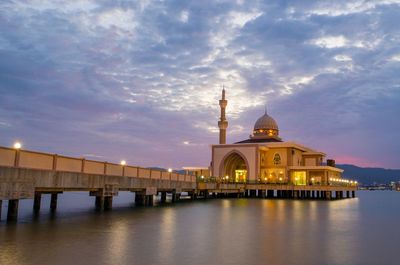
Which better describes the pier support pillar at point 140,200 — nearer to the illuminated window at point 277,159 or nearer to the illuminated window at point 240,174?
the illuminated window at point 277,159

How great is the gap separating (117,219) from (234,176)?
69186 millimetres

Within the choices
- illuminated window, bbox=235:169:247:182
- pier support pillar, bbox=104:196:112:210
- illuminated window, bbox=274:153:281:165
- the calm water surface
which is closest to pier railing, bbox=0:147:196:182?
pier support pillar, bbox=104:196:112:210

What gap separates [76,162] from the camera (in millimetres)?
31828

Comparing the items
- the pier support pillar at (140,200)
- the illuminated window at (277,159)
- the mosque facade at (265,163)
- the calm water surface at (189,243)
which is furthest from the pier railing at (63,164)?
the illuminated window at (277,159)

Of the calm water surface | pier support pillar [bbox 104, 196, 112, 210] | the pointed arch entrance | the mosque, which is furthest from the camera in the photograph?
the pointed arch entrance

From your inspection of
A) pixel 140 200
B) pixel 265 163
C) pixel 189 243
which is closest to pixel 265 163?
pixel 265 163

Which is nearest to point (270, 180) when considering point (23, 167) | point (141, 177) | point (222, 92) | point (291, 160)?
point (291, 160)

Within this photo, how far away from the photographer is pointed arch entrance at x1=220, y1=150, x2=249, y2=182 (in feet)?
303

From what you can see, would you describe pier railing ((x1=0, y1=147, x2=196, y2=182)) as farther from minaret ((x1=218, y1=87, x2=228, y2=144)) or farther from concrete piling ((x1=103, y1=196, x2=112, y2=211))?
minaret ((x1=218, y1=87, x2=228, y2=144))

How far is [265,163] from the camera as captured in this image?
93750 mm

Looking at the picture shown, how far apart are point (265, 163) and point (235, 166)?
8492 mm

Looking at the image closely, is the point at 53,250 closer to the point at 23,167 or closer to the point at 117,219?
the point at 23,167

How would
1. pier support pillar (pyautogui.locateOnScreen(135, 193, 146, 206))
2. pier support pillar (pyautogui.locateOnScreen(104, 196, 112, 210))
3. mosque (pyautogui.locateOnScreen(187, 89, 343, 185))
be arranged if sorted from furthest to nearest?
mosque (pyautogui.locateOnScreen(187, 89, 343, 185)), pier support pillar (pyautogui.locateOnScreen(135, 193, 146, 206)), pier support pillar (pyautogui.locateOnScreen(104, 196, 112, 210))

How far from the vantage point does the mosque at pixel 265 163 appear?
296ft
